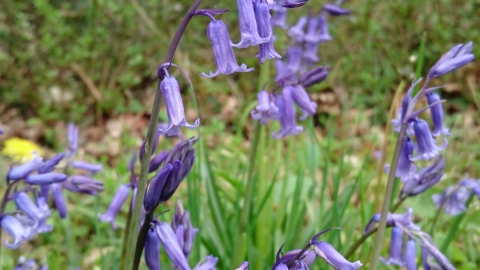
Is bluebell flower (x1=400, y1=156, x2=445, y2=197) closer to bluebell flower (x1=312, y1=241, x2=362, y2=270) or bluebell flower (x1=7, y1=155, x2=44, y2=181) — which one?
bluebell flower (x1=312, y1=241, x2=362, y2=270)

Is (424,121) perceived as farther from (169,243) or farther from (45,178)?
(45,178)

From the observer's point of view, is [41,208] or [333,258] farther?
[41,208]

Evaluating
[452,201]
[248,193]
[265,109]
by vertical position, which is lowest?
[452,201]

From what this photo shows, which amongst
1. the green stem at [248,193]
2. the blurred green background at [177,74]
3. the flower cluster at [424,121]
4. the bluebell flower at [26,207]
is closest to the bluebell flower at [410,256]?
the flower cluster at [424,121]

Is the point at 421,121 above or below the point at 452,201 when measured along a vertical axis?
above

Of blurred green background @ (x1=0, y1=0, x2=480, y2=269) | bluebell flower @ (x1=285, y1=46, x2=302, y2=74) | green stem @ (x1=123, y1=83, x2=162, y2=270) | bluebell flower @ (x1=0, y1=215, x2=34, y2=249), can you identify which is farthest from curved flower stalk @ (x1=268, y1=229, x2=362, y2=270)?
blurred green background @ (x1=0, y1=0, x2=480, y2=269)

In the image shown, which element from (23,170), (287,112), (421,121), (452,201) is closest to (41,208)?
(23,170)

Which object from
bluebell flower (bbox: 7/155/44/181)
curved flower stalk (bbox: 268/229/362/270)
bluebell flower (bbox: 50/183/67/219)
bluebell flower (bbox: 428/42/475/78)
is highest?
bluebell flower (bbox: 428/42/475/78)
